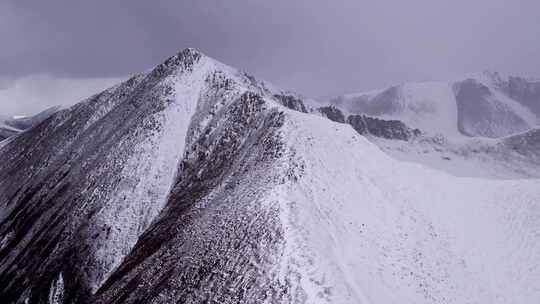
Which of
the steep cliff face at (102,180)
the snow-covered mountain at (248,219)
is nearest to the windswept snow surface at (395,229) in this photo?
the snow-covered mountain at (248,219)

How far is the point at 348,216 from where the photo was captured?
2733 centimetres

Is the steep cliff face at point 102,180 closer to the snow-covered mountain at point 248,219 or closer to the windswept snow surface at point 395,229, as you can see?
the snow-covered mountain at point 248,219

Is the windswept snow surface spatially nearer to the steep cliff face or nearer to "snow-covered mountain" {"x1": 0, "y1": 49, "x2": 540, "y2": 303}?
"snow-covered mountain" {"x1": 0, "y1": 49, "x2": 540, "y2": 303}

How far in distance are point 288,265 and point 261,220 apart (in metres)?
4.66

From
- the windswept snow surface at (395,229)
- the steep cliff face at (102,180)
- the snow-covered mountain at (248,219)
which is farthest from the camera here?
the steep cliff face at (102,180)

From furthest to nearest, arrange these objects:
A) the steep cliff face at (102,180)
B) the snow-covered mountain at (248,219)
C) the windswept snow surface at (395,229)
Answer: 1. the steep cliff face at (102,180)
2. the snow-covered mountain at (248,219)
3. the windswept snow surface at (395,229)

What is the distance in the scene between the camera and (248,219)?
24641 millimetres

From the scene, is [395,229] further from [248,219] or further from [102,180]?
[102,180]

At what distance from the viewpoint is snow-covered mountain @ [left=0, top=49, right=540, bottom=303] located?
22438 mm

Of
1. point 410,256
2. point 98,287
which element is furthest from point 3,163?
point 410,256

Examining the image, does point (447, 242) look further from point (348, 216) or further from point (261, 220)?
point (261, 220)

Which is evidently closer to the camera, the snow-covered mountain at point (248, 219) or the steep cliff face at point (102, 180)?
the snow-covered mountain at point (248, 219)

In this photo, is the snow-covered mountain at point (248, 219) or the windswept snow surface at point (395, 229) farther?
the snow-covered mountain at point (248, 219)

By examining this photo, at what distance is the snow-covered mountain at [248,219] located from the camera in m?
22.4
